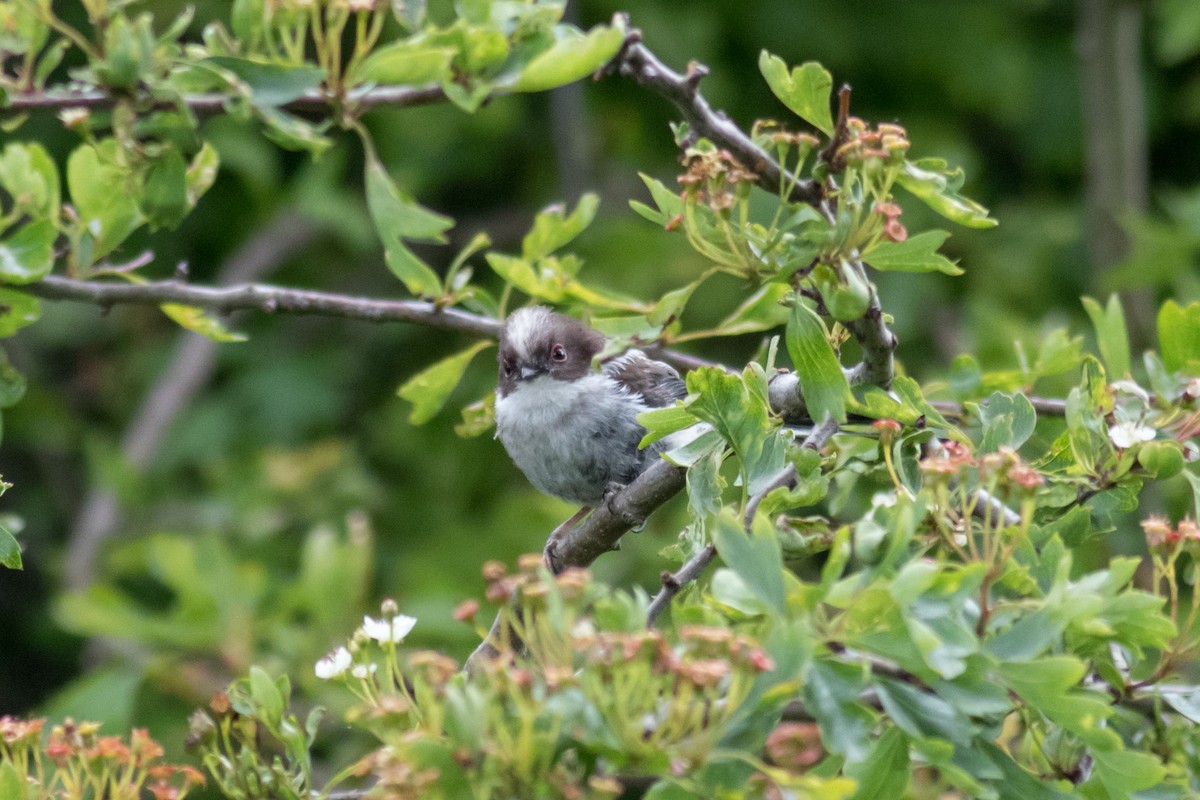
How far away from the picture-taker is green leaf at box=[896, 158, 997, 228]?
89.0 inches

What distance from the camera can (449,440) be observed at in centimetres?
722

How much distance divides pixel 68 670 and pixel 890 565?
711cm

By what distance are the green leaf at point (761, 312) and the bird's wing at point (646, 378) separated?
1.51 metres

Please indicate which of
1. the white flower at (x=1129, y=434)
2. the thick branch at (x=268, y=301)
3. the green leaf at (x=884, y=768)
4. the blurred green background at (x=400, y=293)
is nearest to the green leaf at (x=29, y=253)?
the thick branch at (x=268, y=301)

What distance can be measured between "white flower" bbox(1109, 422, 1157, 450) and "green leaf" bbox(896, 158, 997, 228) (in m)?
0.40

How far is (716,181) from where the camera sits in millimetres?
2176

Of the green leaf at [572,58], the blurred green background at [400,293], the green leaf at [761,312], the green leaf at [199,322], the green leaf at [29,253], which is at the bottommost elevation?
the blurred green background at [400,293]

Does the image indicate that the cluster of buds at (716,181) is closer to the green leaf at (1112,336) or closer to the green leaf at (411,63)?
the green leaf at (411,63)

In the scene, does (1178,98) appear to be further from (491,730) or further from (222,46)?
(491,730)

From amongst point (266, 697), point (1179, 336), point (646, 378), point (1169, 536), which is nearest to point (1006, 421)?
point (1169, 536)

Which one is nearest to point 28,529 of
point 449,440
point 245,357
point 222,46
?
point 245,357

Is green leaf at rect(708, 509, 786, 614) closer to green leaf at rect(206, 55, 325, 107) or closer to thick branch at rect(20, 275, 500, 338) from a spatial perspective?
green leaf at rect(206, 55, 325, 107)

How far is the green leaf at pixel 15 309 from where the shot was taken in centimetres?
280

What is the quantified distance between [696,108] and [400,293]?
17.5 feet
